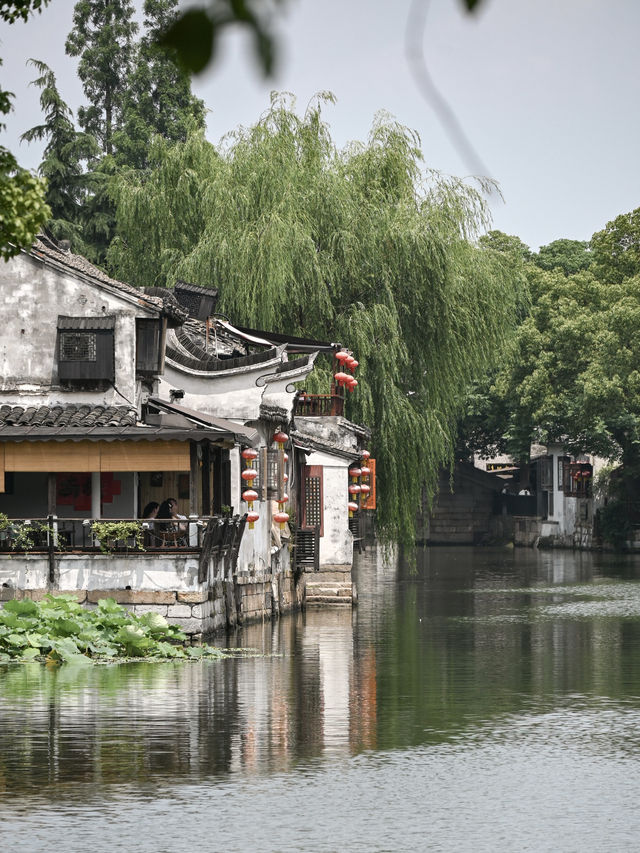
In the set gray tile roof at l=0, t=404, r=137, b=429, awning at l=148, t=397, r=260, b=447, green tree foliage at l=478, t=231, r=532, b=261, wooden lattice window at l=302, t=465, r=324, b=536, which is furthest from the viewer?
green tree foliage at l=478, t=231, r=532, b=261

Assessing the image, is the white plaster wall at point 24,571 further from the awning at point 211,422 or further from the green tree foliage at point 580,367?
the green tree foliage at point 580,367

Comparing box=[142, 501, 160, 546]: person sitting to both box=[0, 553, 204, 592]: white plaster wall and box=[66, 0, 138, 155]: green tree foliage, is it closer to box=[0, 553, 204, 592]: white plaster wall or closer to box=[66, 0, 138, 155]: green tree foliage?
box=[0, 553, 204, 592]: white plaster wall

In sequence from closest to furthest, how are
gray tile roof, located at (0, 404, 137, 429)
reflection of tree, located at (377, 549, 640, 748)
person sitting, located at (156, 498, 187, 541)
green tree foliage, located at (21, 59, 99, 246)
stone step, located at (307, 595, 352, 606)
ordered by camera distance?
1. reflection of tree, located at (377, 549, 640, 748)
2. person sitting, located at (156, 498, 187, 541)
3. gray tile roof, located at (0, 404, 137, 429)
4. stone step, located at (307, 595, 352, 606)
5. green tree foliage, located at (21, 59, 99, 246)

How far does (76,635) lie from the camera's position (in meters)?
21.1

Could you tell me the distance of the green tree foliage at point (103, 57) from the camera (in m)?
57.3

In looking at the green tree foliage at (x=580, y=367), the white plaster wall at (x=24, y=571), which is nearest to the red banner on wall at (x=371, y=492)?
the white plaster wall at (x=24, y=571)

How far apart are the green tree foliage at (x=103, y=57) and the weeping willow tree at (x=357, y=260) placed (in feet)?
75.8

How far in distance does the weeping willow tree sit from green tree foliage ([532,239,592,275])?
118 feet

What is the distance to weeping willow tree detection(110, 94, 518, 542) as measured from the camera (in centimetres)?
3209

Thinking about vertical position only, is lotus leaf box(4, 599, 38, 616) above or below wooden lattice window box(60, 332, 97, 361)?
below

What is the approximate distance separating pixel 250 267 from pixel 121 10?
29821mm

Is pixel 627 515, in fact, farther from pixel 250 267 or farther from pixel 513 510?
pixel 250 267

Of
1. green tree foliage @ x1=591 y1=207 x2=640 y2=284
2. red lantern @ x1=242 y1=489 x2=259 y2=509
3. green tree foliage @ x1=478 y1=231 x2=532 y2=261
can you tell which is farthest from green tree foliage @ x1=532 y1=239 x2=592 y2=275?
red lantern @ x1=242 y1=489 x2=259 y2=509

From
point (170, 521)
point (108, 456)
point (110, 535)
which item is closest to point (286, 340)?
point (108, 456)
